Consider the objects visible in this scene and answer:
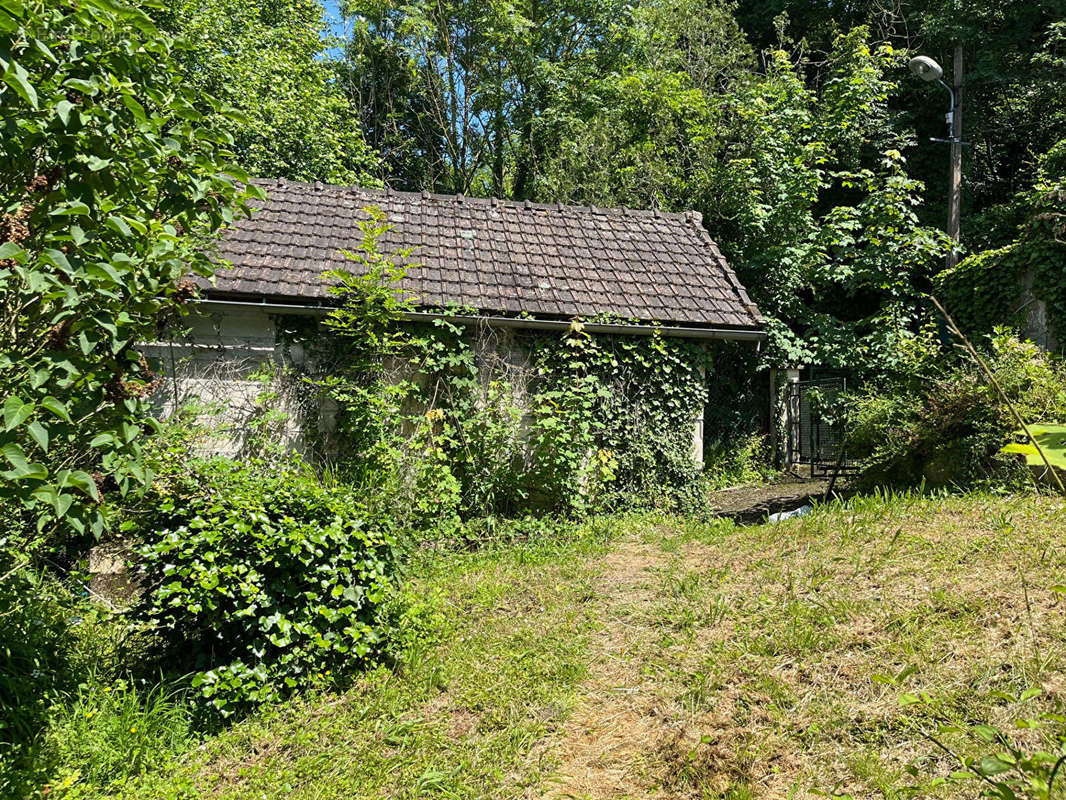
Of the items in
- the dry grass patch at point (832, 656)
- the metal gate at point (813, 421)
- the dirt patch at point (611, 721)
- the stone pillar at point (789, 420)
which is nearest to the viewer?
the dry grass patch at point (832, 656)

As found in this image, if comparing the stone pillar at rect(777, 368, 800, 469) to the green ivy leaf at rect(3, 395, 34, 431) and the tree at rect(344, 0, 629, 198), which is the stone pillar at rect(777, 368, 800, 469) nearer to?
the tree at rect(344, 0, 629, 198)

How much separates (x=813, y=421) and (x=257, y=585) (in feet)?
41.3

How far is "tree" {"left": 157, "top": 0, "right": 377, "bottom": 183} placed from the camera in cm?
1526

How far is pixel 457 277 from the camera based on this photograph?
8570mm

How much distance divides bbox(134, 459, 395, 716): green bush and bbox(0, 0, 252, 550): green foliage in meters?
1.06

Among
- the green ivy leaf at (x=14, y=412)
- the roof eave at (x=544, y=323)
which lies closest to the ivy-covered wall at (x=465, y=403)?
the roof eave at (x=544, y=323)

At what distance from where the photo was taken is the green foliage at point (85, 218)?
2.29m

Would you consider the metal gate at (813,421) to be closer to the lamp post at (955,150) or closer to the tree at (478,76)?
the lamp post at (955,150)

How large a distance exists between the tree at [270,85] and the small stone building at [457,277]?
6.92m

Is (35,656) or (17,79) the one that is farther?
(35,656)

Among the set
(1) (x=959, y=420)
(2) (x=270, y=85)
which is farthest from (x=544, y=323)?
(2) (x=270, y=85)

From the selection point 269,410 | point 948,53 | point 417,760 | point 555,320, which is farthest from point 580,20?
point 417,760

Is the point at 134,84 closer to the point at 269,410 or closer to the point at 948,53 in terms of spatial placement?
the point at 269,410

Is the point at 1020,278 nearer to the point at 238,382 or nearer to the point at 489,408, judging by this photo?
the point at 489,408
